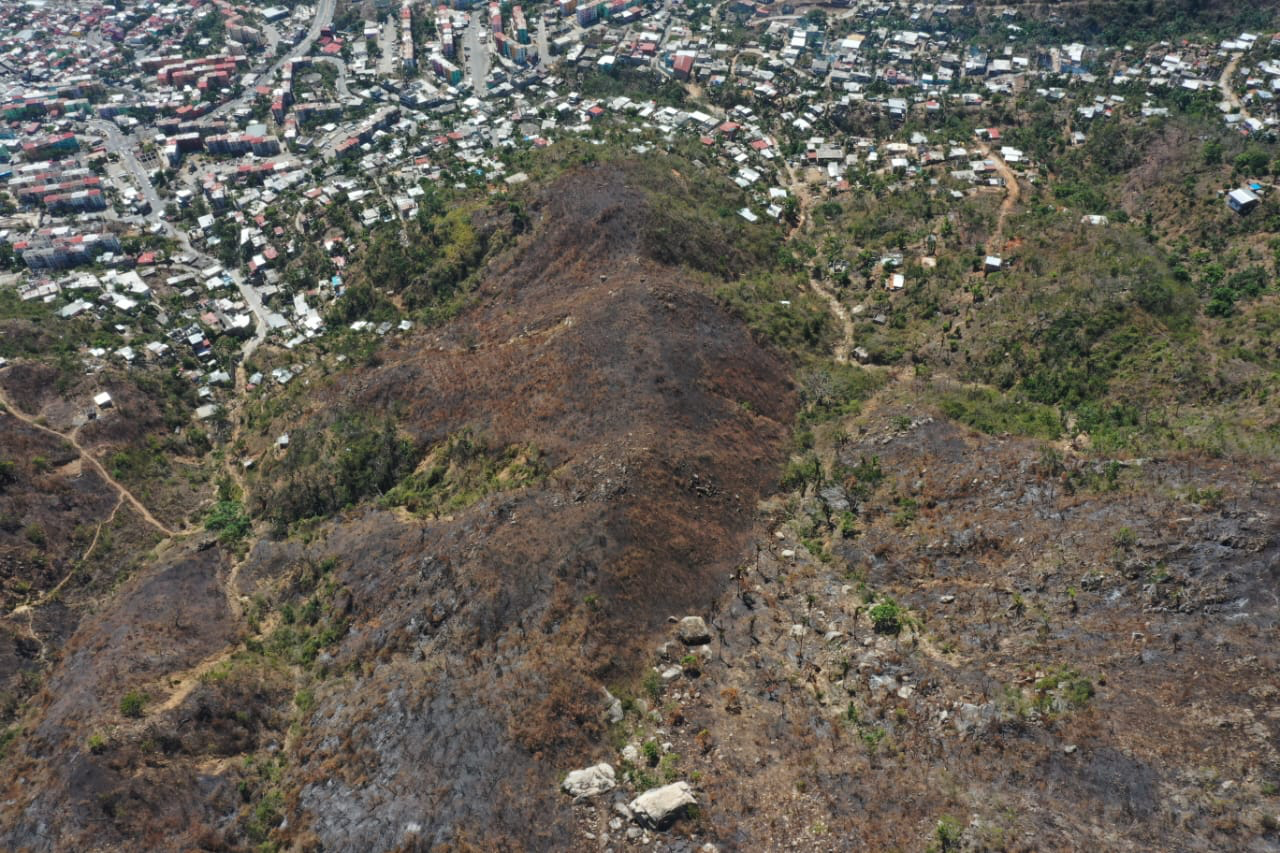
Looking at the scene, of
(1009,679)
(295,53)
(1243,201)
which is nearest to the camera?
(1009,679)

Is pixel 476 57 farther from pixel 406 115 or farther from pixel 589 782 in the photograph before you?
pixel 589 782

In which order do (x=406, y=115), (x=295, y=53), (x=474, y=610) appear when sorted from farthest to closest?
1. (x=295, y=53)
2. (x=406, y=115)
3. (x=474, y=610)

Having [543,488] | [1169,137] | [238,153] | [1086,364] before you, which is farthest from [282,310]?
[1169,137]

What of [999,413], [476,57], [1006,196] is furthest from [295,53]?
[999,413]

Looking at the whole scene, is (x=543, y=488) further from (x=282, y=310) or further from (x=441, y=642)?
(x=282, y=310)


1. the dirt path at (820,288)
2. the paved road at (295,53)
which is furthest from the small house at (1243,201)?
the paved road at (295,53)

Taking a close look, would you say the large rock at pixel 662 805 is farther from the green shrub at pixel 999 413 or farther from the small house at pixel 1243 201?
the small house at pixel 1243 201

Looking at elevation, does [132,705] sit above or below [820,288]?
below
